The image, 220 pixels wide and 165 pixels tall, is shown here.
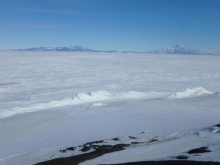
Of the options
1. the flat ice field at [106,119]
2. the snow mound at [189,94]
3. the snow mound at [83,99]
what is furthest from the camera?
the snow mound at [189,94]

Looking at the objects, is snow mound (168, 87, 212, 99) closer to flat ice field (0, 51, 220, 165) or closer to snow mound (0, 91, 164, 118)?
flat ice field (0, 51, 220, 165)

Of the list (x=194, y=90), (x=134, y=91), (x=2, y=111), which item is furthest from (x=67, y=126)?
(x=194, y=90)

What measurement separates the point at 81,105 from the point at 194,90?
392 inches

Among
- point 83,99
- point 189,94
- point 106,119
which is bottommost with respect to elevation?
point 106,119

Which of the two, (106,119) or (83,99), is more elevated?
(83,99)

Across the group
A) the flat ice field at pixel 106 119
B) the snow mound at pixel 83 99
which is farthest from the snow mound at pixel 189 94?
the snow mound at pixel 83 99

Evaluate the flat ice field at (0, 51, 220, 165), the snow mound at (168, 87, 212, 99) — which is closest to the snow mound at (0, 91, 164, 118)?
the flat ice field at (0, 51, 220, 165)

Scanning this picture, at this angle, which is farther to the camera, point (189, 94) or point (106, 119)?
point (189, 94)

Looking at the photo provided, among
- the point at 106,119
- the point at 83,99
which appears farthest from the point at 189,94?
the point at 106,119

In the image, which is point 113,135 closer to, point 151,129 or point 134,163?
point 151,129

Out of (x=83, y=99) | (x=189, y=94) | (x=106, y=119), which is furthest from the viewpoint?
(x=189, y=94)

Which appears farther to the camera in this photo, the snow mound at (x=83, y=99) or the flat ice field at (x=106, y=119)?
the snow mound at (x=83, y=99)

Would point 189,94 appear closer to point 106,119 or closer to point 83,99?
point 83,99

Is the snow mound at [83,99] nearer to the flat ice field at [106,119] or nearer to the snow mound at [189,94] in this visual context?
the flat ice field at [106,119]
